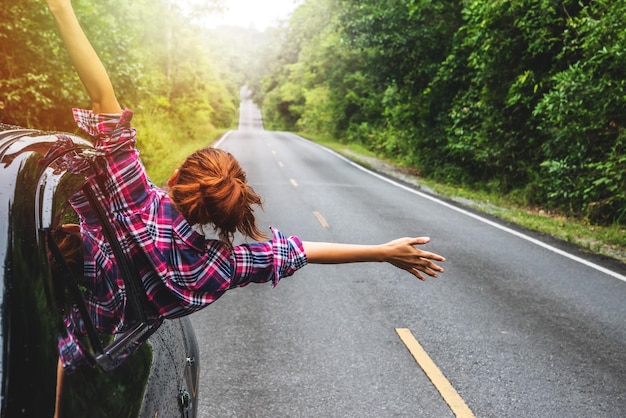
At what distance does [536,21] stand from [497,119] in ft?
10.5

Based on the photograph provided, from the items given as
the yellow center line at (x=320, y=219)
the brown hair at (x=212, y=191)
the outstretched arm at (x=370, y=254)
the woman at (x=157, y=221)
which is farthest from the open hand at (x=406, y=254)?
the yellow center line at (x=320, y=219)

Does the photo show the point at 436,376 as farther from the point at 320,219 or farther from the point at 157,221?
the point at 320,219

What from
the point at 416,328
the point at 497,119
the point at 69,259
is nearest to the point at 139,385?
the point at 69,259

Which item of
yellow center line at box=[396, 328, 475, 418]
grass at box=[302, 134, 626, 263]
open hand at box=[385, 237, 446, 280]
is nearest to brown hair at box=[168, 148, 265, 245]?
open hand at box=[385, 237, 446, 280]

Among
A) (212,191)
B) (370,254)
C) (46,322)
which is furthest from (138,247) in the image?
(370,254)

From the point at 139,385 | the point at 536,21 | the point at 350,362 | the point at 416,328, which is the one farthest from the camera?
the point at 536,21

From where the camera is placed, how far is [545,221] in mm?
12875

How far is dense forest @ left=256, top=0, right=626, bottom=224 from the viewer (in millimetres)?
12078

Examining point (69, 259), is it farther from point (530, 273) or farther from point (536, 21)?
point (536, 21)

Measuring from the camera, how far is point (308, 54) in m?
54.1

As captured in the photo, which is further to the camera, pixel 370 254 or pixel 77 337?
pixel 370 254

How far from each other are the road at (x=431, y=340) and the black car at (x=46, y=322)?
242 centimetres

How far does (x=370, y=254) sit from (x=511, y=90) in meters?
14.7

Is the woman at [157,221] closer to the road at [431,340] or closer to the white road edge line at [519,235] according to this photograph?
the road at [431,340]
